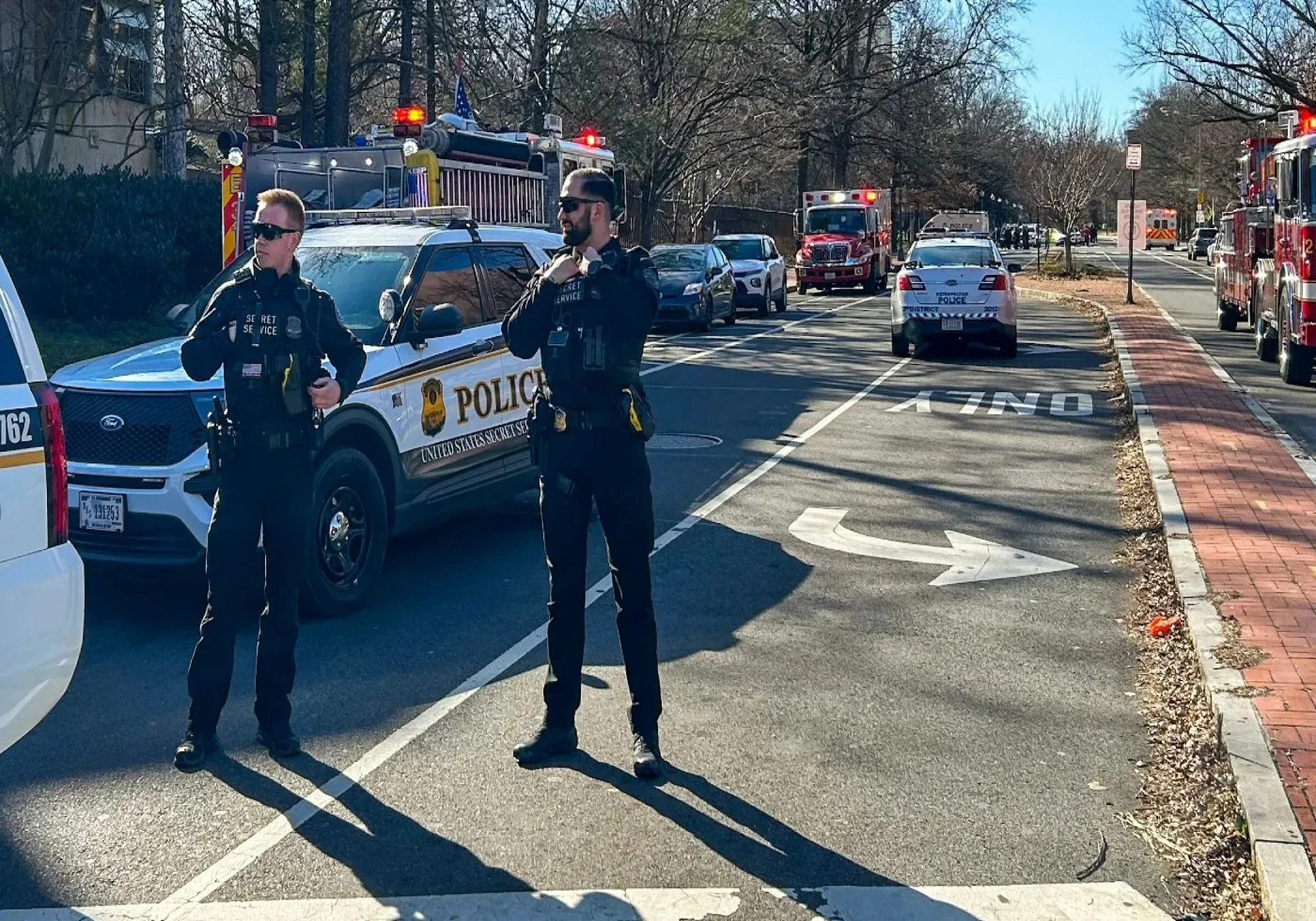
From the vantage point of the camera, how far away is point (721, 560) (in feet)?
28.6

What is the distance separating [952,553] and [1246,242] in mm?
15948

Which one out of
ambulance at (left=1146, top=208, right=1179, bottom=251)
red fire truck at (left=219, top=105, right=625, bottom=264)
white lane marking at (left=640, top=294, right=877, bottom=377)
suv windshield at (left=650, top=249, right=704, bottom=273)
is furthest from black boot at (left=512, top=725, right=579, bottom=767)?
ambulance at (left=1146, top=208, right=1179, bottom=251)

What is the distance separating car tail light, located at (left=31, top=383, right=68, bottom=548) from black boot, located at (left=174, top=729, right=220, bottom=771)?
130 cm

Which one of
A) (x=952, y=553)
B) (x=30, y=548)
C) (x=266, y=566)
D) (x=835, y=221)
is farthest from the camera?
(x=835, y=221)

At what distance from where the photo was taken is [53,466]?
420 centimetres

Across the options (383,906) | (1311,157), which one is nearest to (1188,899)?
(383,906)

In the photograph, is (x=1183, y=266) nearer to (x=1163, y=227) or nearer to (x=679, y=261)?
(x=1163, y=227)

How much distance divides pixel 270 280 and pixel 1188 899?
370cm

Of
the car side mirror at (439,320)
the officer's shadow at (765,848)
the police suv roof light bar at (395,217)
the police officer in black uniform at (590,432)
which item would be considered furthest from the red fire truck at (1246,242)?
the officer's shadow at (765,848)

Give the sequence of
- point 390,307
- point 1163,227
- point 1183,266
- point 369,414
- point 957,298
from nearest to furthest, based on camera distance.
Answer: point 390,307
point 369,414
point 957,298
point 1183,266
point 1163,227

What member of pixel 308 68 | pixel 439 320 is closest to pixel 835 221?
pixel 308 68

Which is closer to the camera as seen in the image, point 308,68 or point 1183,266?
point 308,68

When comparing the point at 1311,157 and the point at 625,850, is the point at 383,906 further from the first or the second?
the point at 1311,157

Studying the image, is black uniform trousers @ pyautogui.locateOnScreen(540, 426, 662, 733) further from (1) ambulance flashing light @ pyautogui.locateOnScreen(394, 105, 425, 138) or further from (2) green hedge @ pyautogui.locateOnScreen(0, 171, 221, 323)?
(2) green hedge @ pyautogui.locateOnScreen(0, 171, 221, 323)
